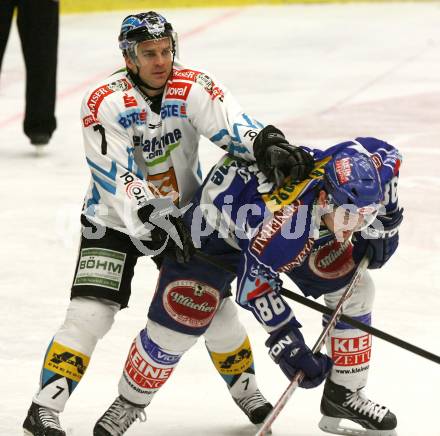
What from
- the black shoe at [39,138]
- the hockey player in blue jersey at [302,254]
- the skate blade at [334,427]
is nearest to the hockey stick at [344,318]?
the hockey player in blue jersey at [302,254]

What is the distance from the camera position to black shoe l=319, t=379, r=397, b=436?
14.7 feet

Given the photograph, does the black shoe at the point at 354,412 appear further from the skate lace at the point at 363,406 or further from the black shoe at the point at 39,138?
the black shoe at the point at 39,138

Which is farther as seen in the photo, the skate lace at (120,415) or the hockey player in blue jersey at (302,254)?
the skate lace at (120,415)

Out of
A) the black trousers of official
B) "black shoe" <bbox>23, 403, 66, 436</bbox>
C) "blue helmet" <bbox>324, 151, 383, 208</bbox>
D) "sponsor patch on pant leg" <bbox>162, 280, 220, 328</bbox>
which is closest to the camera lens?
"blue helmet" <bbox>324, 151, 383, 208</bbox>

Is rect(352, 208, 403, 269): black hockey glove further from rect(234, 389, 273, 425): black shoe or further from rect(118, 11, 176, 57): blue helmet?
rect(118, 11, 176, 57): blue helmet

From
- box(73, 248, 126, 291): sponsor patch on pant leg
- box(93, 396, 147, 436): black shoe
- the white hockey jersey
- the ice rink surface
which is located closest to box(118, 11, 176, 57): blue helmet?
the white hockey jersey

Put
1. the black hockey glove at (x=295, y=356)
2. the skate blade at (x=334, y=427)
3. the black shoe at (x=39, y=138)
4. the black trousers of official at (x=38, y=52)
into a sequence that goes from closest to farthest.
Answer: the black hockey glove at (x=295, y=356) → the skate blade at (x=334, y=427) → the black trousers of official at (x=38, y=52) → the black shoe at (x=39, y=138)

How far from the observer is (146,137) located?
14.5ft

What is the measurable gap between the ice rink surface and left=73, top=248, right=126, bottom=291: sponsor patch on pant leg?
1.90 feet

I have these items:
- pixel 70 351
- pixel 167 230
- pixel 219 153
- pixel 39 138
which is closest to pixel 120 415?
pixel 70 351

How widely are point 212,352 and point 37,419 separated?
29.5 inches

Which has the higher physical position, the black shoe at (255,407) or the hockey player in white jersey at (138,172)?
the hockey player in white jersey at (138,172)

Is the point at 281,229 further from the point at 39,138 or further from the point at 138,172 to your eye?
the point at 39,138

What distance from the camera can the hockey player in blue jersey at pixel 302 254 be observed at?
13.1 ft
